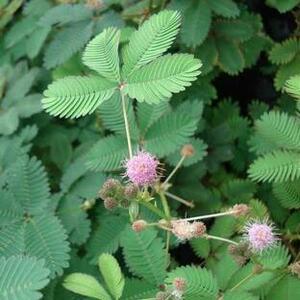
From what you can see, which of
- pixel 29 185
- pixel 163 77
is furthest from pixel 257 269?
pixel 29 185

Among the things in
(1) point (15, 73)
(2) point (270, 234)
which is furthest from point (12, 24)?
(2) point (270, 234)

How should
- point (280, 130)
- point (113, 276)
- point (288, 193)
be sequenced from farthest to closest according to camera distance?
point (288, 193)
point (280, 130)
point (113, 276)

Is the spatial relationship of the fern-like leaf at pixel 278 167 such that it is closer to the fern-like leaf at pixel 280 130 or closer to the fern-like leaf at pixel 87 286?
the fern-like leaf at pixel 280 130

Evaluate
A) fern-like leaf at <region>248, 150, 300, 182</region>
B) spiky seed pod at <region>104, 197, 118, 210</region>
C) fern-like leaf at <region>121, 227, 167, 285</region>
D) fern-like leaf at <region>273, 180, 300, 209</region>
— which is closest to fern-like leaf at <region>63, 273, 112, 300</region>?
fern-like leaf at <region>121, 227, 167, 285</region>

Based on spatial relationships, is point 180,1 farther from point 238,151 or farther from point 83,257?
point 83,257

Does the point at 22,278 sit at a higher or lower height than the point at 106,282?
higher

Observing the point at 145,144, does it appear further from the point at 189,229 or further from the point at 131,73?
the point at 189,229

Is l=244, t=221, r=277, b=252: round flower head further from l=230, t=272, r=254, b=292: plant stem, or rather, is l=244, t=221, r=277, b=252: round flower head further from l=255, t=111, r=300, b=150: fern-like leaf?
l=255, t=111, r=300, b=150: fern-like leaf
